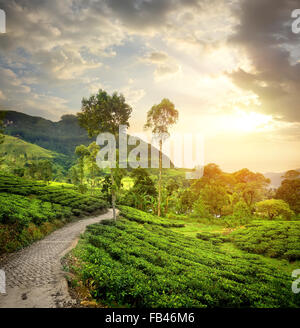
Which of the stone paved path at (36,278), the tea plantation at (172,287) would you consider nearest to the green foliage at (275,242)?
the tea plantation at (172,287)

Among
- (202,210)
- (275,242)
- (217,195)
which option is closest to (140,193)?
(202,210)

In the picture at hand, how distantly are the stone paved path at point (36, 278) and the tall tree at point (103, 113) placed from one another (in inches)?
402

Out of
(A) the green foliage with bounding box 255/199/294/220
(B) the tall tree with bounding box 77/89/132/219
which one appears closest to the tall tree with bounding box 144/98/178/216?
(B) the tall tree with bounding box 77/89/132/219

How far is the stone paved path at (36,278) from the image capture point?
470 centimetres

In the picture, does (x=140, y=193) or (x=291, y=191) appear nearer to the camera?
(x=291, y=191)

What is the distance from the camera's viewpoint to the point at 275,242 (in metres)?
12.6

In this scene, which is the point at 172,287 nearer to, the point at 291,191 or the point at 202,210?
the point at 202,210

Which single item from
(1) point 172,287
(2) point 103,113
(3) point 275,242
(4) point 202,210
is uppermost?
(2) point 103,113

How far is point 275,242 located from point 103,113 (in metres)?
18.6

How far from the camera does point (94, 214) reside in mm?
23453
